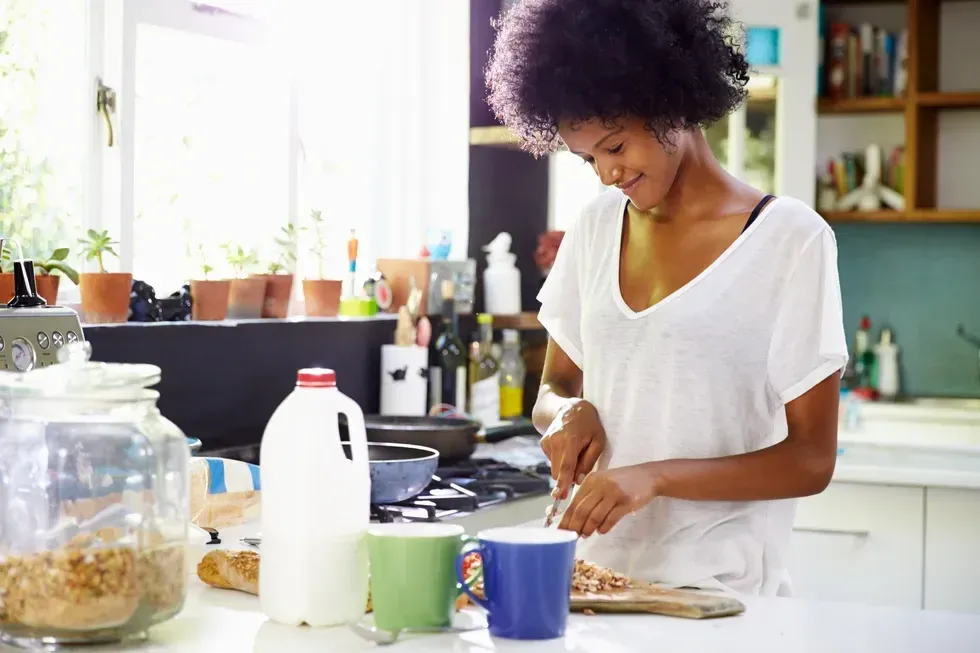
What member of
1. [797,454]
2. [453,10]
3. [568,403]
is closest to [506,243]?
[453,10]

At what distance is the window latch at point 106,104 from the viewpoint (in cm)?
261

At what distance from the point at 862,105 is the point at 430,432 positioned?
217cm

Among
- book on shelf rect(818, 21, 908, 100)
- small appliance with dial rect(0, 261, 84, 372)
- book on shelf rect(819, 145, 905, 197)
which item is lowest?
small appliance with dial rect(0, 261, 84, 372)

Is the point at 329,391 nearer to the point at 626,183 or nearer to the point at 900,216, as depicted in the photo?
the point at 626,183

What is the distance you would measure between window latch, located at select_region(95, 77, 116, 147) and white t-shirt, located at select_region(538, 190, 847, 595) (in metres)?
1.30

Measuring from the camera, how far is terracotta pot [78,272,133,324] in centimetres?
239

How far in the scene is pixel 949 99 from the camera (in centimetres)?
402

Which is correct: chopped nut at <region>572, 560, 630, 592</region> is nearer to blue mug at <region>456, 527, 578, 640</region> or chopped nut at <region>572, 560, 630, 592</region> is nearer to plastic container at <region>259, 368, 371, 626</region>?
blue mug at <region>456, 527, 578, 640</region>

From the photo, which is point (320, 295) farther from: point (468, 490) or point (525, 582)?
point (525, 582)

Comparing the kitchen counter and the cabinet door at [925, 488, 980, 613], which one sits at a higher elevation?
the kitchen counter

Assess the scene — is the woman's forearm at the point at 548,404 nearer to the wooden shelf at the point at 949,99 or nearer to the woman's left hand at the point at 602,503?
the woman's left hand at the point at 602,503

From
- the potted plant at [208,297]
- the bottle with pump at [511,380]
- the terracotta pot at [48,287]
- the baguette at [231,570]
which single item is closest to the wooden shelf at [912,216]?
the bottle with pump at [511,380]

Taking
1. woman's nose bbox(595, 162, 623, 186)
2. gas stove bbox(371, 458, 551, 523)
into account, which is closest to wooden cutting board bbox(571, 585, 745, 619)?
woman's nose bbox(595, 162, 623, 186)

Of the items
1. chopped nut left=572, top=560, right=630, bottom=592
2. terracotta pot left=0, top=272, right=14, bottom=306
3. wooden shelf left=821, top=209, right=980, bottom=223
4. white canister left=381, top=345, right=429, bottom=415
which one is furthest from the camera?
wooden shelf left=821, top=209, right=980, bottom=223
